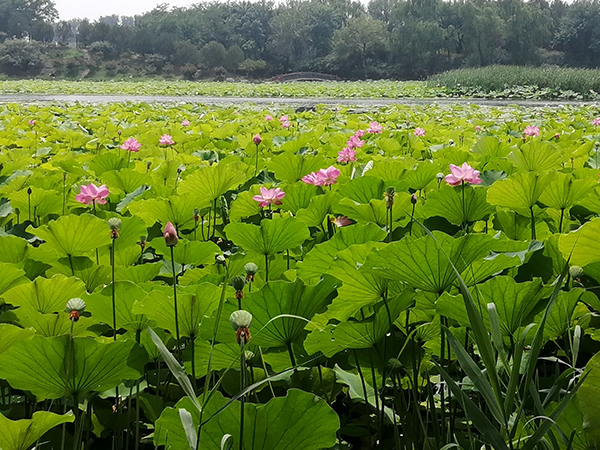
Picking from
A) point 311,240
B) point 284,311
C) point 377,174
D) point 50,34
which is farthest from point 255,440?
point 50,34

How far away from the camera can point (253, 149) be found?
5.92 feet

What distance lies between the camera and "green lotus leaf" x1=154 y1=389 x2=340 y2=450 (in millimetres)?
452

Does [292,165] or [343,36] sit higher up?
[343,36]

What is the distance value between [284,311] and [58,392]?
228 mm

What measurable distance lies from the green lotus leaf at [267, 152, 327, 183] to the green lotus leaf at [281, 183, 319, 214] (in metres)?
0.20

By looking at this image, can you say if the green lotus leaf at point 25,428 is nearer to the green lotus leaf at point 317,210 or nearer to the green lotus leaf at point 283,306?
the green lotus leaf at point 283,306

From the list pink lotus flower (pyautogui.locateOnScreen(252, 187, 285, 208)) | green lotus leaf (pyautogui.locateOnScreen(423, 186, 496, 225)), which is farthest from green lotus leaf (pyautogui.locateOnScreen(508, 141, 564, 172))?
pink lotus flower (pyautogui.locateOnScreen(252, 187, 285, 208))

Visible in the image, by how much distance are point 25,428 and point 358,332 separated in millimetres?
301

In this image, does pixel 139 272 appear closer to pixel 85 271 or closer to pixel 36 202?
pixel 85 271

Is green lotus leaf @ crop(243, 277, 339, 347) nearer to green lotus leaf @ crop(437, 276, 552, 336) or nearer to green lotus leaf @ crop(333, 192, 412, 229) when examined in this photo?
green lotus leaf @ crop(437, 276, 552, 336)

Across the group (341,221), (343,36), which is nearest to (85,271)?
(341,221)

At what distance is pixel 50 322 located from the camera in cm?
60

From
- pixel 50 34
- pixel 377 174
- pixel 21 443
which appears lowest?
pixel 21 443

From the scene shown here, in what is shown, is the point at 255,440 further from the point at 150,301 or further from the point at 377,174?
the point at 377,174
